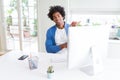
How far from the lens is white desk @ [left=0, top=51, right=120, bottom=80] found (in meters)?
1.66

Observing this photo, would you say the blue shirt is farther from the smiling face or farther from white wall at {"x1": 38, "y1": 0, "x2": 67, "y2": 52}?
white wall at {"x1": 38, "y1": 0, "x2": 67, "y2": 52}

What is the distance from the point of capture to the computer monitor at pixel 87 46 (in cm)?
159

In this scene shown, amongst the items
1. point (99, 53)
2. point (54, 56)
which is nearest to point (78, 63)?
point (99, 53)

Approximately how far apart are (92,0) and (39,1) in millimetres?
1022

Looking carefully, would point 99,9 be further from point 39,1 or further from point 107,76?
point 107,76

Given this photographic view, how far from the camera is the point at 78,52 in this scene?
1645 millimetres

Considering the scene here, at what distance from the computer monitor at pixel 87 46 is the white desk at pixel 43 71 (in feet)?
0.29

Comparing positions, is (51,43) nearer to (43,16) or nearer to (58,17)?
(58,17)

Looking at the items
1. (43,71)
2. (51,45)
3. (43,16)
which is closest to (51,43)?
(51,45)

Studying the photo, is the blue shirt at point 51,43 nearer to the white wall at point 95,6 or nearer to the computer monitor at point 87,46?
the computer monitor at point 87,46

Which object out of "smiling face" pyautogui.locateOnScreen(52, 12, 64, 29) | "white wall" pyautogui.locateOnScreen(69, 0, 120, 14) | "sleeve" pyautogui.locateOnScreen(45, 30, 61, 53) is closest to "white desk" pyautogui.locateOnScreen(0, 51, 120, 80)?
"sleeve" pyautogui.locateOnScreen(45, 30, 61, 53)

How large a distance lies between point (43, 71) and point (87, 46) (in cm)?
48

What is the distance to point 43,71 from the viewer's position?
5.86 feet

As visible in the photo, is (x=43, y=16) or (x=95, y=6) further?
(x=43, y=16)
